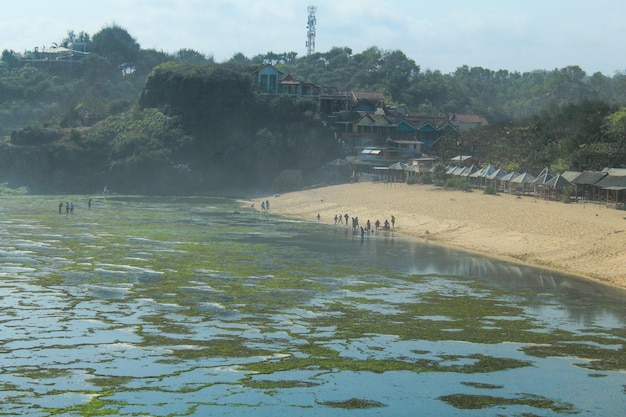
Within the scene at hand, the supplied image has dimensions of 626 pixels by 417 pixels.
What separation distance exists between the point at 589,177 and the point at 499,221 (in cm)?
1127

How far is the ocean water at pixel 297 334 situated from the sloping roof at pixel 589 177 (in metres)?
18.0

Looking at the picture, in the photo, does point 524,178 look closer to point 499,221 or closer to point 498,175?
point 498,175

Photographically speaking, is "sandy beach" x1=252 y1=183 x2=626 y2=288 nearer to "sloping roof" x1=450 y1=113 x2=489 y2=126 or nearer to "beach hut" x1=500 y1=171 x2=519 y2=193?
"beach hut" x1=500 y1=171 x2=519 y2=193

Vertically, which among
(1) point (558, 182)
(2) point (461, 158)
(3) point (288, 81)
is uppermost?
(3) point (288, 81)

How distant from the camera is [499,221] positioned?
180 feet

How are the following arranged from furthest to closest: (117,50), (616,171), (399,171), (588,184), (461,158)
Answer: (117,50) → (399,171) → (461,158) → (588,184) → (616,171)

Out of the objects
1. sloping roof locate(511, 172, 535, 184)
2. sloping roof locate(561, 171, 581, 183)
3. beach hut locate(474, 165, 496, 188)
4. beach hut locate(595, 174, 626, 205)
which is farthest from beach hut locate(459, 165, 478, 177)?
beach hut locate(595, 174, 626, 205)

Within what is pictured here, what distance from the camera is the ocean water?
21.4 metres

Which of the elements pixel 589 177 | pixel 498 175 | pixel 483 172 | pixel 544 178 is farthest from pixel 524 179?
pixel 483 172

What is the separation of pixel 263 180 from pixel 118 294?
6843 cm

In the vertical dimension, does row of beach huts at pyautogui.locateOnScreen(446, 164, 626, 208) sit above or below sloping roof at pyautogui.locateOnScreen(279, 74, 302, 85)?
below

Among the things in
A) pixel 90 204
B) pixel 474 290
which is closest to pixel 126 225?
pixel 90 204

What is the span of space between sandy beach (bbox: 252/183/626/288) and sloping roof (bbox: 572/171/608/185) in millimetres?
2415

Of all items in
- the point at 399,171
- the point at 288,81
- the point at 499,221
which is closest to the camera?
the point at 499,221
